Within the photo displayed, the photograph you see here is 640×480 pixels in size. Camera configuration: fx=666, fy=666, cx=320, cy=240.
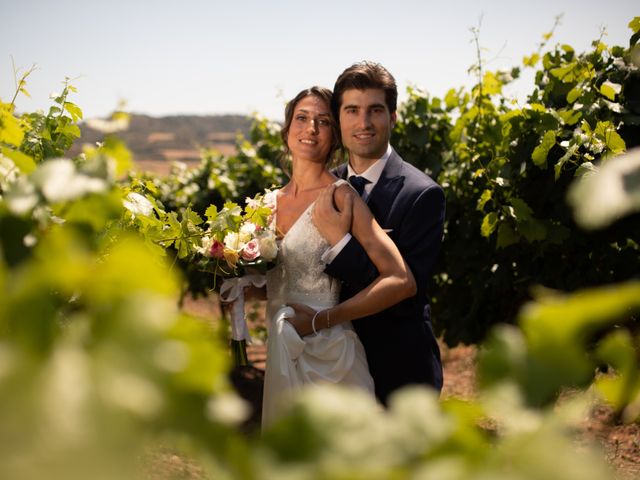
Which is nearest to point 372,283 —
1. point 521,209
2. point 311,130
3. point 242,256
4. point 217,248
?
point 242,256

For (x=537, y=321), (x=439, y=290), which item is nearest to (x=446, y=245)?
(x=439, y=290)

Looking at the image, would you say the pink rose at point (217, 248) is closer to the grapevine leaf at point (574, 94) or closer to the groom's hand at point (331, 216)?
the groom's hand at point (331, 216)

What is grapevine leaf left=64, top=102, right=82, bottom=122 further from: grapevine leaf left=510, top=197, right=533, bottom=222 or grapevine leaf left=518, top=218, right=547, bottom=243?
grapevine leaf left=518, top=218, right=547, bottom=243

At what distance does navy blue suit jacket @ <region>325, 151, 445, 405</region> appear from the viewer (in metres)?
3.39

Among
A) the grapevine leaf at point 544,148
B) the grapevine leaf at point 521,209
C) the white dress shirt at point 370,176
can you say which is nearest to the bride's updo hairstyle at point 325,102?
the white dress shirt at point 370,176

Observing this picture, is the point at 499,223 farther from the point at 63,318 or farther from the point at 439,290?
the point at 63,318

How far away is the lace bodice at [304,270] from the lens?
357 cm

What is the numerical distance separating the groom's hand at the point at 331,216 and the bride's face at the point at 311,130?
35cm

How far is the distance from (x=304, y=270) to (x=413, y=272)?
608 mm

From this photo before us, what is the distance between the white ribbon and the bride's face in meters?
0.77

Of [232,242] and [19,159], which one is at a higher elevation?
[19,159]

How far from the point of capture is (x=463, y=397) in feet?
24.2

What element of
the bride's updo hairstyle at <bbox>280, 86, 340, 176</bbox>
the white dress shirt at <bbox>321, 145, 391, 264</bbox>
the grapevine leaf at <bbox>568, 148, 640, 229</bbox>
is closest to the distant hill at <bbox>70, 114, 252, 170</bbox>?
the bride's updo hairstyle at <bbox>280, 86, 340, 176</bbox>

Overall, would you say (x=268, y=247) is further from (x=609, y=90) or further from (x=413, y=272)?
Result: (x=609, y=90)
